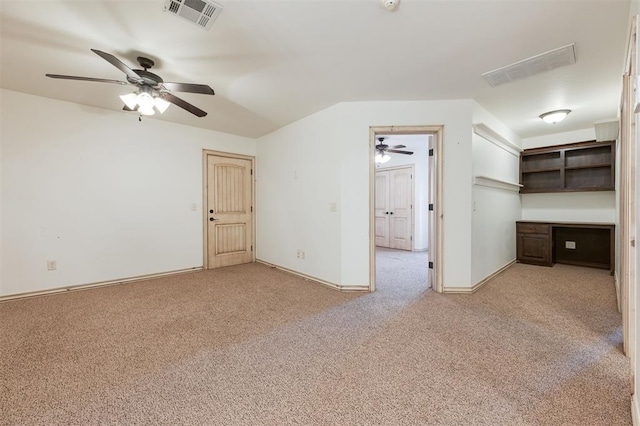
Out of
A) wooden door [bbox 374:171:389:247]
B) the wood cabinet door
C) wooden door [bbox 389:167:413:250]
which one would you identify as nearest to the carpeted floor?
the wood cabinet door

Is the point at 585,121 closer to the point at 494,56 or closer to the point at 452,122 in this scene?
the point at 452,122

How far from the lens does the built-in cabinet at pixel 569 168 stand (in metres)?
4.27

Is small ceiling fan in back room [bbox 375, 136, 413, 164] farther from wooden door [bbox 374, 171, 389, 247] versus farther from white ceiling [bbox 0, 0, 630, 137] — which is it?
white ceiling [bbox 0, 0, 630, 137]

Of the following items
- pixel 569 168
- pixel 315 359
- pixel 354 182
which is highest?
pixel 569 168

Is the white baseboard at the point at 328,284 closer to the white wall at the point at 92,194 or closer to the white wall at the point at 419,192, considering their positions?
the white wall at the point at 92,194

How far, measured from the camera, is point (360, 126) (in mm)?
3275

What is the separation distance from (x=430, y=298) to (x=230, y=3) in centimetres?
325

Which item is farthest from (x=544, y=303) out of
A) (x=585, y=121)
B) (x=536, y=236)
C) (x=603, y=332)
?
(x=585, y=121)

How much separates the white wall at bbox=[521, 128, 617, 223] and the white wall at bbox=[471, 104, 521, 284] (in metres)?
0.45

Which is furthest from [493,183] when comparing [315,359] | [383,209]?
[315,359]

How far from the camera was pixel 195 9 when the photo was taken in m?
1.74

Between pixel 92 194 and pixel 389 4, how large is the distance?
4037 mm

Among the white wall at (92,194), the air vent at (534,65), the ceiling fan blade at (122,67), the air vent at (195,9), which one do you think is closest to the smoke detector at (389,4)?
the air vent at (195,9)

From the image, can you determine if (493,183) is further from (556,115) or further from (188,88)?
(188,88)
